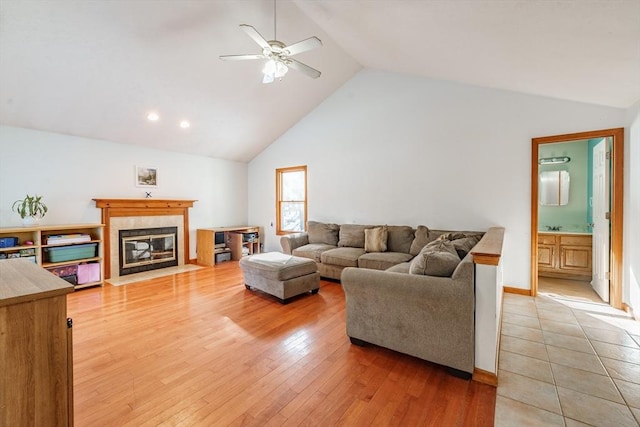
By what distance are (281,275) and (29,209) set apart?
3.66 meters

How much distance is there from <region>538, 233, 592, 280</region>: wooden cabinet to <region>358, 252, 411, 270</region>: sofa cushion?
2.43 meters

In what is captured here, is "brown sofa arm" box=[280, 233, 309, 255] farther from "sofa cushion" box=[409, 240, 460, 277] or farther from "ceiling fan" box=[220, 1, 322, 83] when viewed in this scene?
"sofa cushion" box=[409, 240, 460, 277]

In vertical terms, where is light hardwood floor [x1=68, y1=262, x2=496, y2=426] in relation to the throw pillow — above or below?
below

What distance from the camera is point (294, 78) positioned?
15.7 feet

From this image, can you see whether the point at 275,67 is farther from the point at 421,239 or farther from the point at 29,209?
the point at 29,209

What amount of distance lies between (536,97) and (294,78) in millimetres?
3543

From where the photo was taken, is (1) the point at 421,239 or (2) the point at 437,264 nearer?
(2) the point at 437,264

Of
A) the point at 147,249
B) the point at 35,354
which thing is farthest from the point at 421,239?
the point at 147,249

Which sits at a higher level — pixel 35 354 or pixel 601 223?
pixel 601 223

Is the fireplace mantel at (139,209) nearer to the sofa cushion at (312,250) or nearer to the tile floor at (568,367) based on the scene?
the sofa cushion at (312,250)

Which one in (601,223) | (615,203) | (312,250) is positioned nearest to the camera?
(615,203)

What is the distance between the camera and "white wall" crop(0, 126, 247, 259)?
3926 mm

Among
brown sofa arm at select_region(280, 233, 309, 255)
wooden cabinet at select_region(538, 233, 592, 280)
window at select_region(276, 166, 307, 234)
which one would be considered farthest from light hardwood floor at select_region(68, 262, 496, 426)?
wooden cabinet at select_region(538, 233, 592, 280)

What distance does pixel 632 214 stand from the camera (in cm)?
309
